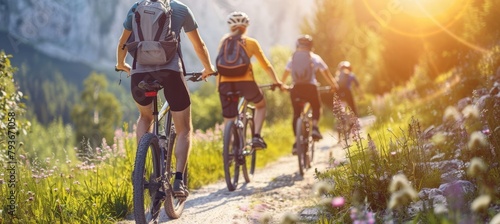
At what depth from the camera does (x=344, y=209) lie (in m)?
4.84

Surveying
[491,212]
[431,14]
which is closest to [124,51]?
[491,212]

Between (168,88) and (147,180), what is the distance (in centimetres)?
80

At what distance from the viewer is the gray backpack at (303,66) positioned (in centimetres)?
909

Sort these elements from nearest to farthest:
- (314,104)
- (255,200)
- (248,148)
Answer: (255,200), (248,148), (314,104)

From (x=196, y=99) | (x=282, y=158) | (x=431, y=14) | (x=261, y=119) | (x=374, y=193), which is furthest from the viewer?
(x=196, y=99)

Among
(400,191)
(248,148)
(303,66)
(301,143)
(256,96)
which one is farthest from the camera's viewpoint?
(303,66)

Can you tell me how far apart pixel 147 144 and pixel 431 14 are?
1115 cm

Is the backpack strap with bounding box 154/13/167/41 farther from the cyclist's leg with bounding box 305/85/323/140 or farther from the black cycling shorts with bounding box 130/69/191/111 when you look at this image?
the cyclist's leg with bounding box 305/85/323/140

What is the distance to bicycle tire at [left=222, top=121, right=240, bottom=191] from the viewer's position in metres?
7.45

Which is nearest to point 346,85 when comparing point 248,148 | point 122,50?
point 248,148

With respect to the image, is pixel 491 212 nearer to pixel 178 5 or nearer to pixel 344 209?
pixel 344 209

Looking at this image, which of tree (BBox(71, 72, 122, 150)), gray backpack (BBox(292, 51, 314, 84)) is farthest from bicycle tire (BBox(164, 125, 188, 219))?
tree (BBox(71, 72, 122, 150))

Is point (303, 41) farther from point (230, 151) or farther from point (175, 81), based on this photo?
point (175, 81)

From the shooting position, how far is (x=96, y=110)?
78188mm
